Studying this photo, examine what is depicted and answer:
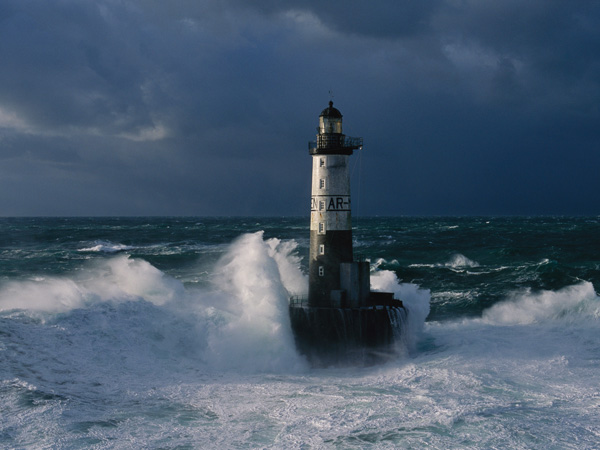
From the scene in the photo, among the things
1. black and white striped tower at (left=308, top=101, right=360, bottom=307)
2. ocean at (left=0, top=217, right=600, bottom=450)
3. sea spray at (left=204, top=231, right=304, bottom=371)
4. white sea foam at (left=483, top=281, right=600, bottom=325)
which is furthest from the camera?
white sea foam at (left=483, top=281, right=600, bottom=325)

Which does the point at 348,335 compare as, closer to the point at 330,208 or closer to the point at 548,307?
the point at 330,208

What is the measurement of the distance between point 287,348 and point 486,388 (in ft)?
20.4

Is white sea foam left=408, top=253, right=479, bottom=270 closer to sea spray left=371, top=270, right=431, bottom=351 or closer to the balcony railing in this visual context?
sea spray left=371, top=270, right=431, bottom=351

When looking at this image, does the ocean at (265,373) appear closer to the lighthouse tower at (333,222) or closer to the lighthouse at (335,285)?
the lighthouse at (335,285)

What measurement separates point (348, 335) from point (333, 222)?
3722mm

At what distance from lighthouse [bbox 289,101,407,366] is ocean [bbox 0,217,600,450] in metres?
0.68

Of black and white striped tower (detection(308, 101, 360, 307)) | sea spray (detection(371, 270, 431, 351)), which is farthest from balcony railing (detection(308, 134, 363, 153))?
sea spray (detection(371, 270, 431, 351))

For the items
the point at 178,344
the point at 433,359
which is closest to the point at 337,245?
the point at 433,359

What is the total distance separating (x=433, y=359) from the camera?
1741 cm

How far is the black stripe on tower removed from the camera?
1902 centimetres

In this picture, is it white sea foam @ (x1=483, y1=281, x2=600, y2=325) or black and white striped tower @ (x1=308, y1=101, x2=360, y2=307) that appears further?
white sea foam @ (x1=483, y1=281, x2=600, y2=325)

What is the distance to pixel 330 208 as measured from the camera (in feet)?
62.1

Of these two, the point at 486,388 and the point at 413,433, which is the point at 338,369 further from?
the point at 413,433

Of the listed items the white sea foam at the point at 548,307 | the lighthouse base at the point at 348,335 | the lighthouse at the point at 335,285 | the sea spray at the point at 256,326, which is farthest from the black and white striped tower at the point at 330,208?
the white sea foam at the point at 548,307
